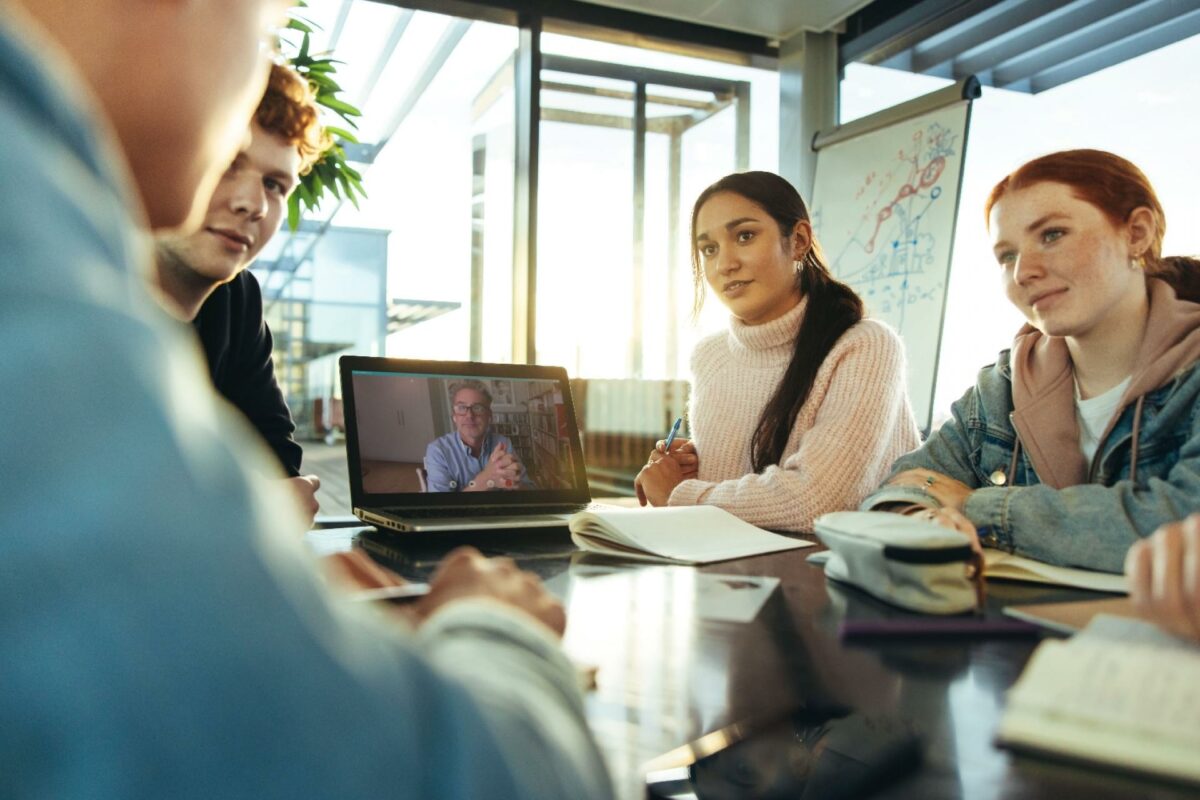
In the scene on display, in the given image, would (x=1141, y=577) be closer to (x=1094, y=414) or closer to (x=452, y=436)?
(x=1094, y=414)

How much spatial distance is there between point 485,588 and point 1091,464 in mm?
1067

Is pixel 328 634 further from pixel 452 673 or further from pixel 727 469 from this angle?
pixel 727 469

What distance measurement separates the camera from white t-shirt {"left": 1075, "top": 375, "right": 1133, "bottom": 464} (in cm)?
118

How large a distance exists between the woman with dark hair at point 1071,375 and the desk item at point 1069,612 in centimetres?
22

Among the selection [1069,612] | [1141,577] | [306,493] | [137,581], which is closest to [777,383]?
[306,493]

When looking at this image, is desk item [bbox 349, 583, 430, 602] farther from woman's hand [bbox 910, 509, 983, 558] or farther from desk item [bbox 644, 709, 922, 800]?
woman's hand [bbox 910, 509, 983, 558]

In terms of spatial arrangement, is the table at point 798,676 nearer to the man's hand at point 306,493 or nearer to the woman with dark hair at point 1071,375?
the woman with dark hair at point 1071,375

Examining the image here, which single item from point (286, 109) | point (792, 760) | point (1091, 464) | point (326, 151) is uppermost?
point (326, 151)

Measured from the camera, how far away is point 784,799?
0.43 meters

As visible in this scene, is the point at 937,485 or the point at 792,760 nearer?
the point at 792,760

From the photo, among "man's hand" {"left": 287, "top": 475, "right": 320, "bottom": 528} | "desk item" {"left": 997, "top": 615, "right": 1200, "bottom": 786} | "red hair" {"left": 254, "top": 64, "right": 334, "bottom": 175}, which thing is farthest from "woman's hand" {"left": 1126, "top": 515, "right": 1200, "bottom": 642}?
"red hair" {"left": 254, "top": 64, "right": 334, "bottom": 175}

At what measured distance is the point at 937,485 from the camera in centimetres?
112

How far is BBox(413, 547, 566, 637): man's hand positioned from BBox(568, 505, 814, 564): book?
511mm

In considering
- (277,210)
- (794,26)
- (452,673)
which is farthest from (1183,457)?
(794,26)
